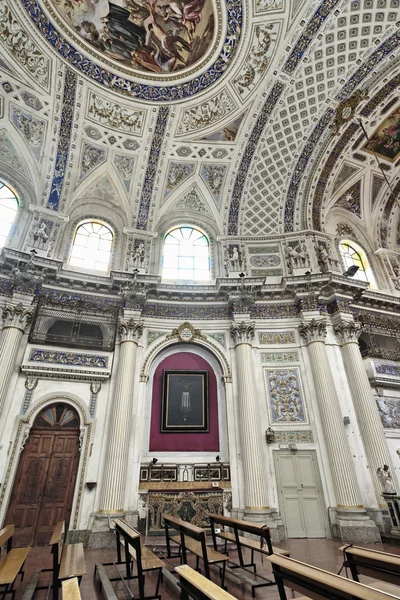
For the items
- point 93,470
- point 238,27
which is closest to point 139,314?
point 93,470

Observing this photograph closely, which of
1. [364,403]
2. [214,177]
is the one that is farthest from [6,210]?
[364,403]

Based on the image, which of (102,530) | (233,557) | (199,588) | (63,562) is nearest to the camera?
(199,588)

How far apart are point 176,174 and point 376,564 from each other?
14101mm

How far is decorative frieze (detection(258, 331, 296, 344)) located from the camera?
12.1 metres

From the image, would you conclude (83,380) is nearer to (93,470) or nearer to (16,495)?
(93,470)

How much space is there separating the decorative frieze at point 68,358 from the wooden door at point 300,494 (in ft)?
21.3

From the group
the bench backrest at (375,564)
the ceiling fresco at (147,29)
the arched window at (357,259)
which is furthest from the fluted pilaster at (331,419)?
the ceiling fresco at (147,29)

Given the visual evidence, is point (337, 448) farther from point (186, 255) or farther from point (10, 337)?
point (10, 337)

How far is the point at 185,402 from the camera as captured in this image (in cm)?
1109

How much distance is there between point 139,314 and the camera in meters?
11.9

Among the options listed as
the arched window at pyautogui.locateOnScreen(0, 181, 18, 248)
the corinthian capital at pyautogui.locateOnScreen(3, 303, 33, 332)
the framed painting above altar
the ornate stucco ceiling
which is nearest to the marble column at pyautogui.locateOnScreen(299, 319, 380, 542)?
the framed painting above altar

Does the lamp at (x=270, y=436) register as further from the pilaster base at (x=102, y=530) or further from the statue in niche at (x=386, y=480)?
the pilaster base at (x=102, y=530)

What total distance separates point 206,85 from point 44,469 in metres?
14.3

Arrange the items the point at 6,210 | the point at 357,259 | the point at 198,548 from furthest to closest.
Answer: the point at 357,259
the point at 6,210
the point at 198,548
